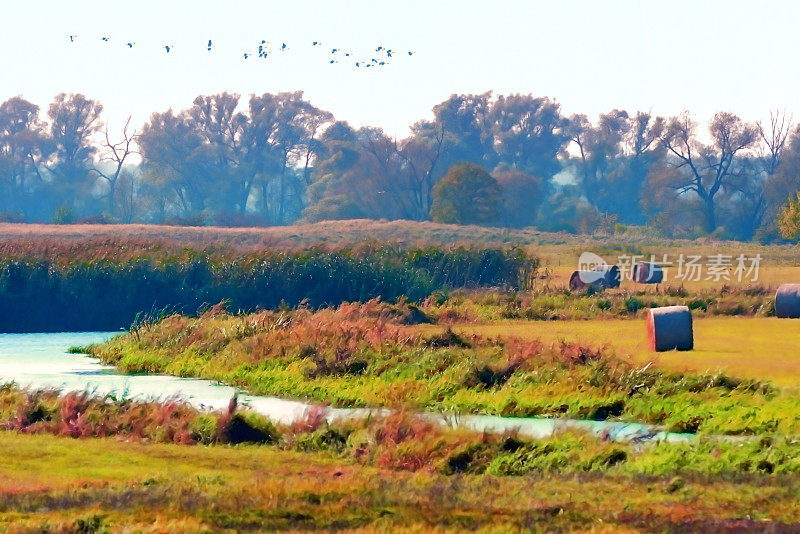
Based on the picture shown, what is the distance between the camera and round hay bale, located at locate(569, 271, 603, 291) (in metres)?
46.8

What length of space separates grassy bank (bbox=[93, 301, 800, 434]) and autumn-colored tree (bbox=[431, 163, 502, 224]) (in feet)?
216

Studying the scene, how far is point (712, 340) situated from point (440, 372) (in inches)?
351

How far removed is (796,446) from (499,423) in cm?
542

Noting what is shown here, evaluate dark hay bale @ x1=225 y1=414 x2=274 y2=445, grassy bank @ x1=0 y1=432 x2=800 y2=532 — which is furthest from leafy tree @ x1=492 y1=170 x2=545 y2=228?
grassy bank @ x1=0 y1=432 x2=800 y2=532

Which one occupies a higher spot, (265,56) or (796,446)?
(265,56)

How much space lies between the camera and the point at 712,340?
30.0 metres

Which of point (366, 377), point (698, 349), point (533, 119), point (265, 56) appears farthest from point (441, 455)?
point (533, 119)

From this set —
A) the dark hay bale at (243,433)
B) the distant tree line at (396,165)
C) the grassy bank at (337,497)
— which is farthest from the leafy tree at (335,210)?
the grassy bank at (337,497)

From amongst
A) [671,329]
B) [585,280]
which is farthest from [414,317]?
[585,280]

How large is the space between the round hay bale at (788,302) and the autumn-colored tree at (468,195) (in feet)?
204

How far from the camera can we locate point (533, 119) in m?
121

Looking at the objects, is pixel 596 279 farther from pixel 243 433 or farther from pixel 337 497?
pixel 337 497

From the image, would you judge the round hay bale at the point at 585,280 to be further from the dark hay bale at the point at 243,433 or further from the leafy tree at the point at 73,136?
the leafy tree at the point at 73,136

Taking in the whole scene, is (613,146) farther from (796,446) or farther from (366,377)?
(796,446)
